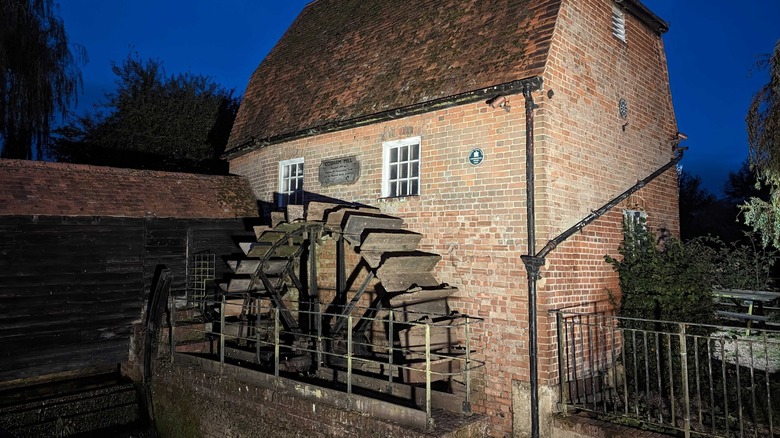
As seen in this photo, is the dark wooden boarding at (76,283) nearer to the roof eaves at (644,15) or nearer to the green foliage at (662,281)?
the green foliage at (662,281)

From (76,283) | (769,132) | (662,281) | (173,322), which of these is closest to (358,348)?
(173,322)

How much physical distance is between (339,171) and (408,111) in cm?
204

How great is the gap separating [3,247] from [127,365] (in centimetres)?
306

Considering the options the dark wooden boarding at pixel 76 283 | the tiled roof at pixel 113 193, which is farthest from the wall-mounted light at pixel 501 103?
the dark wooden boarding at pixel 76 283

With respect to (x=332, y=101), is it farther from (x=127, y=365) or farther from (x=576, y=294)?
(x=127, y=365)

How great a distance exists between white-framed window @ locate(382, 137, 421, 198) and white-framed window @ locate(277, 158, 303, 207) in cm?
247

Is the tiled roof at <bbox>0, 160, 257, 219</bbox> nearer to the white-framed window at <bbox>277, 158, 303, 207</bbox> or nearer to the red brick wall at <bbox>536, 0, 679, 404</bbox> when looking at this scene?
the white-framed window at <bbox>277, 158, 303, 207</bbox>

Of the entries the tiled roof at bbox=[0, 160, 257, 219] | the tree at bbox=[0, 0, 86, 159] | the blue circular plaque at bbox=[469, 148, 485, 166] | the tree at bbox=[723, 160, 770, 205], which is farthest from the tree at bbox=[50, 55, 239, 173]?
the tree at bbox=[723, 160, 770, 205]

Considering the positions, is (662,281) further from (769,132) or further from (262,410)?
(262,410)

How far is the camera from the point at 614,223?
330 inches

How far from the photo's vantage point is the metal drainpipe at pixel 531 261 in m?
6.63

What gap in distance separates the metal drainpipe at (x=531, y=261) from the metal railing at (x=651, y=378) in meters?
0.38

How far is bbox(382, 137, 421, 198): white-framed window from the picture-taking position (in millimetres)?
8602

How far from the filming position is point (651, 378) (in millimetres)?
7512
